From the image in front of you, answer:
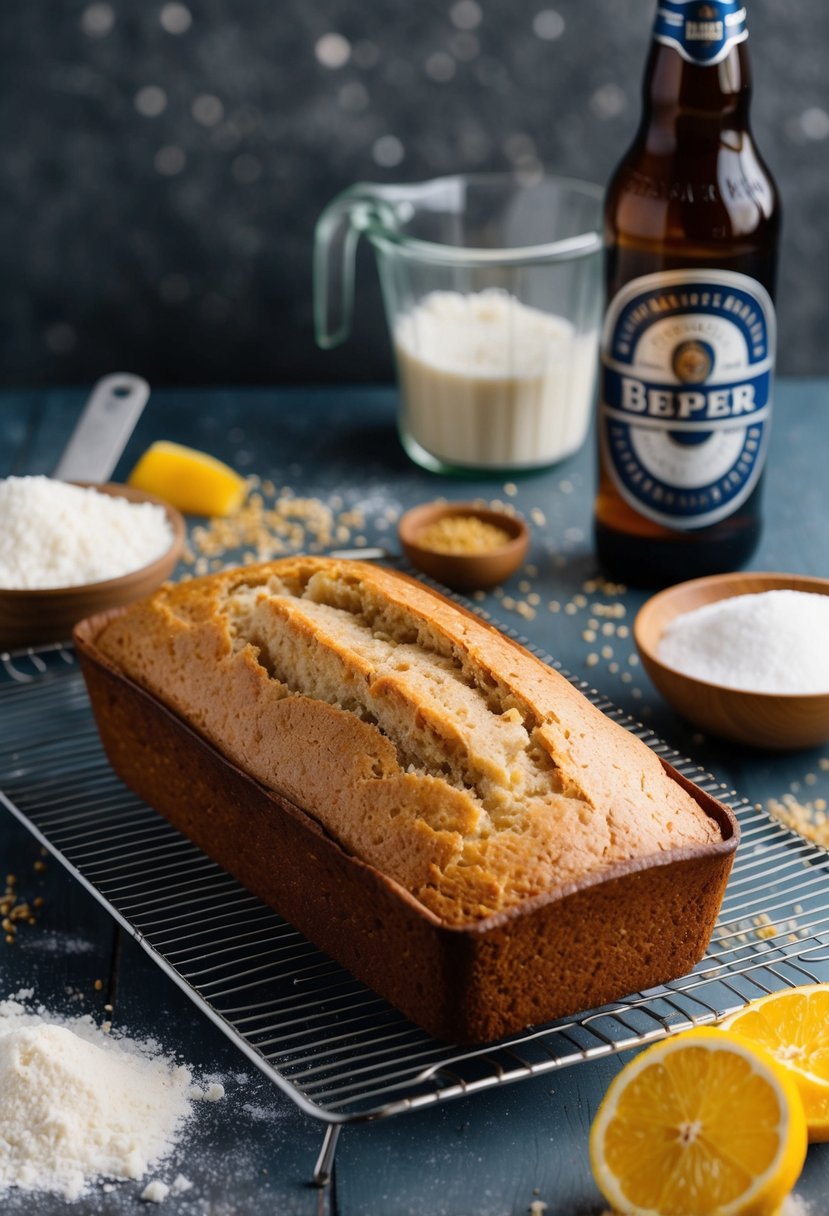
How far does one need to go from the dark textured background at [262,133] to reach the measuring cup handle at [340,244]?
0.33m

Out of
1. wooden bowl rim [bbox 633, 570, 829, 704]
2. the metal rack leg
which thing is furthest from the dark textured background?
the metal rack leg

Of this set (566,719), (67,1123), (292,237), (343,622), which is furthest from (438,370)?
(67,1123)

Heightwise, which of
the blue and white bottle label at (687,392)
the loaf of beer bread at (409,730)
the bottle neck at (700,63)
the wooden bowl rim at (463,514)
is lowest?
the wooden bowl rim at (463,514)

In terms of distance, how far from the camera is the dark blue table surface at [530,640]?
1184mm

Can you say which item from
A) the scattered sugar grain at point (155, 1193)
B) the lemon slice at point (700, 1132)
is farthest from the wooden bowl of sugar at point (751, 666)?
the scattered sugar grain at point (155, 1193)

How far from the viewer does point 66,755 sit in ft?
5.98

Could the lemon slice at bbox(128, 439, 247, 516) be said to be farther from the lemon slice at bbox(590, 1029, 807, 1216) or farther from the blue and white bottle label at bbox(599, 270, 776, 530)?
the lemon slice at bbox(590, 1029, 807, 1216)

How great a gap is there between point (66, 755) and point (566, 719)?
2.38ft

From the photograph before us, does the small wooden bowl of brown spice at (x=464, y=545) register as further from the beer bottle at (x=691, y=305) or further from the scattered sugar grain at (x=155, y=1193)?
the scattered sugar grain at (x=155, y=1193)

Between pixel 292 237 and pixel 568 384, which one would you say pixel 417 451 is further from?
pixel 292 237

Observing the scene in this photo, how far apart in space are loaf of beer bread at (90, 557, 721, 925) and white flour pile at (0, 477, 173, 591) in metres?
0.27

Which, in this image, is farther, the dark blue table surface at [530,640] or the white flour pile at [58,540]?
the white flour pile at [58,540]

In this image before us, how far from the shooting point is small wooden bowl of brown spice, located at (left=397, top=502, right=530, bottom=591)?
7.07ft

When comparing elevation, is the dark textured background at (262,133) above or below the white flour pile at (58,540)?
above
